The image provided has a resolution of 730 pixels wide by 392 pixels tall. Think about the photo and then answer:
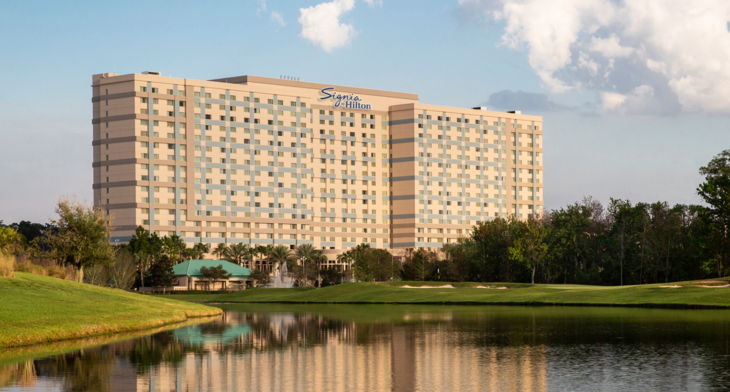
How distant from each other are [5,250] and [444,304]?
1531 inches

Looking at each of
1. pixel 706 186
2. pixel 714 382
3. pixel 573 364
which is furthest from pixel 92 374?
A: pixel 706 186

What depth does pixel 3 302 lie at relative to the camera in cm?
3594

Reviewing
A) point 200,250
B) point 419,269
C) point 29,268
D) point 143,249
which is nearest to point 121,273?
point 419,269

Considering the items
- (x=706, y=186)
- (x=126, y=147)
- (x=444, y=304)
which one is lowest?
(x=444, y=304)

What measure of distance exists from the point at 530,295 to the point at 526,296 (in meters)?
0.54

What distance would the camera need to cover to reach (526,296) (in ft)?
236

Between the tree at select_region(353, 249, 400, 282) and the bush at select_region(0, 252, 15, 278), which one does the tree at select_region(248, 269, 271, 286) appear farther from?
the bush at select_region(0, 252, 15, 278)

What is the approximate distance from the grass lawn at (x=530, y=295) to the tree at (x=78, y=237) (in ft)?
99.2

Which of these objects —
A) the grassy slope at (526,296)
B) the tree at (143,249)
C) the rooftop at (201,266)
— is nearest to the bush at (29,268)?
the grassy slope at (526,296)

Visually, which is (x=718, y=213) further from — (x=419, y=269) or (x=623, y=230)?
(x=419, y=269)

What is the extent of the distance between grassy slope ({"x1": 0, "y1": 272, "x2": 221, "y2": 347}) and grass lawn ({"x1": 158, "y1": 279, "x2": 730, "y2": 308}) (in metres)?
32.0

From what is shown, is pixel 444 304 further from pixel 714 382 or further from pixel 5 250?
pixel 714 382

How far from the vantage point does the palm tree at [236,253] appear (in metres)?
196

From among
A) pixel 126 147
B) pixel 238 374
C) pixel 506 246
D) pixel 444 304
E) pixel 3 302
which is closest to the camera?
pixel 238 374
